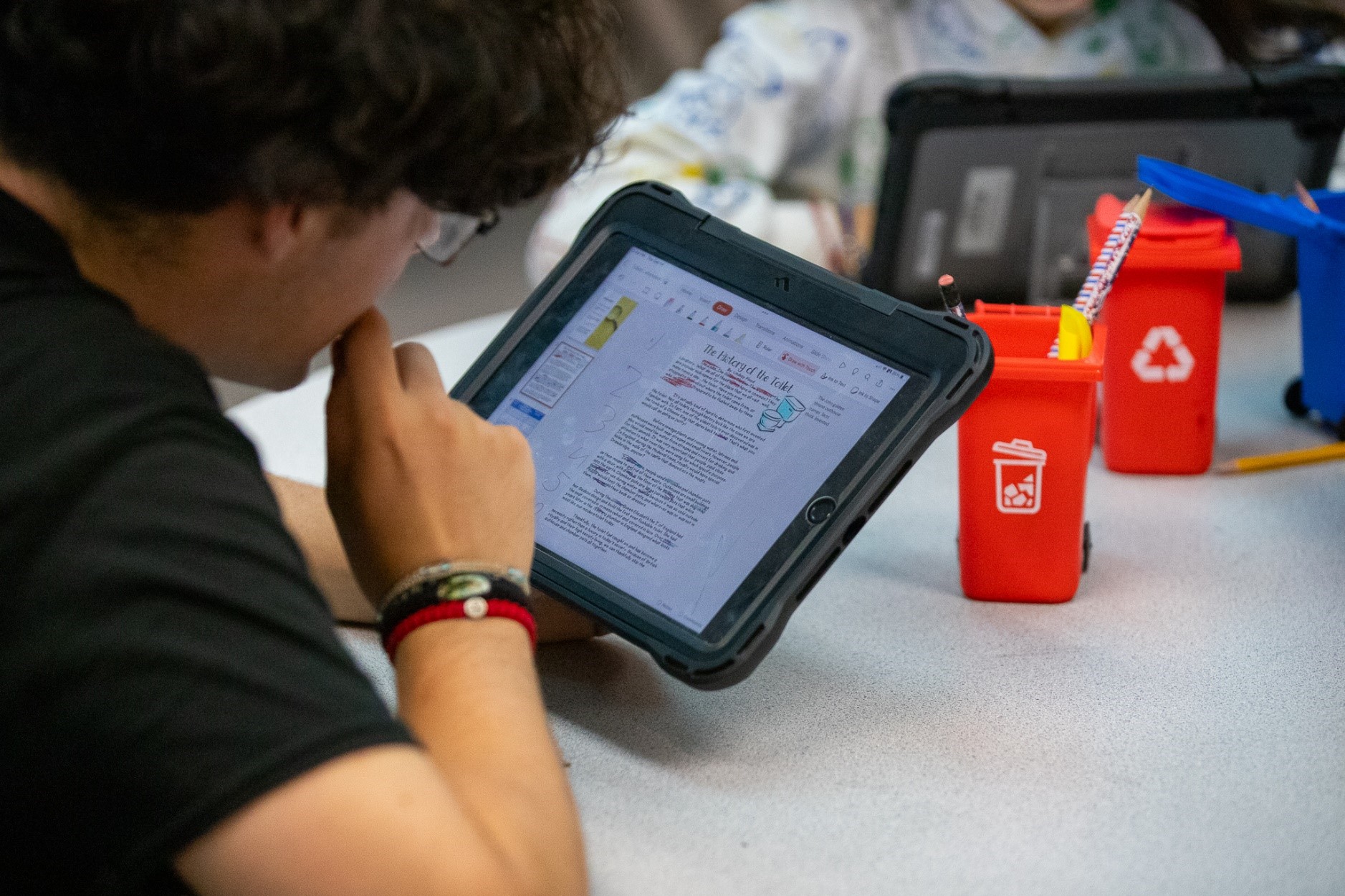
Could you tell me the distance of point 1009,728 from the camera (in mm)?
651

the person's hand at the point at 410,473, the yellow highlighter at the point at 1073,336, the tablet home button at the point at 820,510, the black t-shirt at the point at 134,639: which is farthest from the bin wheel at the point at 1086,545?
the black t-shirt at the point at 134,639

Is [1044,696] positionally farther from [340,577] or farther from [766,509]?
[340,577]

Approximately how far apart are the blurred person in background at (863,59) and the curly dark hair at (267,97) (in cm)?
88

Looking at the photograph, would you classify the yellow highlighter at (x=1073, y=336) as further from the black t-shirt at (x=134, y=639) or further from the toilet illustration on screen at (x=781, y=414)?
the black t-shirt at (x=134, y=639)

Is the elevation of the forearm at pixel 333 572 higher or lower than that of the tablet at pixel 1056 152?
lower

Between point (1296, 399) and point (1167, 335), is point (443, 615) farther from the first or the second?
point (1296, 399)

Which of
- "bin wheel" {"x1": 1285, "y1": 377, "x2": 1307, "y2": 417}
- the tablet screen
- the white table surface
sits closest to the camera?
the white table surface

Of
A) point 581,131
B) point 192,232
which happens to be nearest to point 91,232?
point 192,232

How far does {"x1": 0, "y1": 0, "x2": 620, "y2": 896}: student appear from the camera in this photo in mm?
417

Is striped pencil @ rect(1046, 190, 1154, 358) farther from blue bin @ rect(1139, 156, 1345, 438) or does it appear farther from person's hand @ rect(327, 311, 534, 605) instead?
person's hand @ rect(327, 311, 534, 605)

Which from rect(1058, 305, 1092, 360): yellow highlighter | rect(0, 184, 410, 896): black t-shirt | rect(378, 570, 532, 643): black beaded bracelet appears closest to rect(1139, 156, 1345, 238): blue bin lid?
rect(1058, 305, 1092, 360): yellow highlighter

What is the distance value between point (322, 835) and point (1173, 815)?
387 mm

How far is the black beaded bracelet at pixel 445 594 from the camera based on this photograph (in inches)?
22.8

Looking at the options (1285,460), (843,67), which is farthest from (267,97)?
(843,67)
